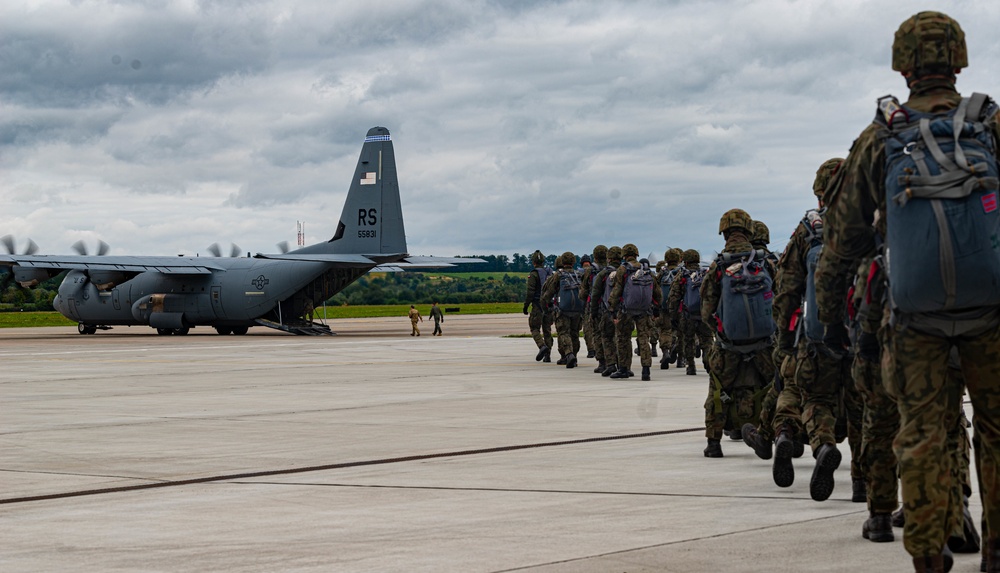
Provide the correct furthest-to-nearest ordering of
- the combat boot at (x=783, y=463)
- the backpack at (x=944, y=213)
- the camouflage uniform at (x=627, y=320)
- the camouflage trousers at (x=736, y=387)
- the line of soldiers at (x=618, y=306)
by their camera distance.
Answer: the line of soldiers at (x=618, y=306) → the camouflage uniform at (x=627, y=320) → the camouflage trousers at (x=736, y=387) → the combat boot at (x=783, y=463) → the backpack at (x=944, y=213)

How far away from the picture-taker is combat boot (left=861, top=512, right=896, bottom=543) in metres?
6.44

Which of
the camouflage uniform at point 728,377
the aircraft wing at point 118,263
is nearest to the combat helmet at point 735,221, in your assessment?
the camouflage uniform at point 728,377

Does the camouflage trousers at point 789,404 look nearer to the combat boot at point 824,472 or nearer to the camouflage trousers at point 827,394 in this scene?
the camouflage trousers at point 827,394

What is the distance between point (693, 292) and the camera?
20672 mm

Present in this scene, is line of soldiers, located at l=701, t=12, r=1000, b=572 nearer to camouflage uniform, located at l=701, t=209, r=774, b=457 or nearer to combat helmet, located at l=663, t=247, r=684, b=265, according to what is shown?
camouflage uniform, located at l=701, t=209, r=774, b=457

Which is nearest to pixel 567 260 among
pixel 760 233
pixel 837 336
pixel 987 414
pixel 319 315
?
pixel 760 233

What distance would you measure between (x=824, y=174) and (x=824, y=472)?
2.02m

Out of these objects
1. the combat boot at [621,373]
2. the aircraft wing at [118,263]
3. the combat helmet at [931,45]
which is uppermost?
the aircraft wing at [118,263]

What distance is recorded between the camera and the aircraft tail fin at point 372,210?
41188 mm

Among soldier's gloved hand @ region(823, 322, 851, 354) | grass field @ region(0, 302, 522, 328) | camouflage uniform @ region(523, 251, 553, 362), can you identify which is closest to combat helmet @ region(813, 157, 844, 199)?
soldier's gloved hand @ region(823, 322, 851, 354)

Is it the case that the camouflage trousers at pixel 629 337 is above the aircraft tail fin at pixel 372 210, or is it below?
below

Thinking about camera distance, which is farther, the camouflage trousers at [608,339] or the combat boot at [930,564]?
the camouflage trousers at [608,339]

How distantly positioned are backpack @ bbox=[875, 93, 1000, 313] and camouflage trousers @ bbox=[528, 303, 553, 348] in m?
19.9

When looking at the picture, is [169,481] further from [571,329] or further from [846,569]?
[571,329]
